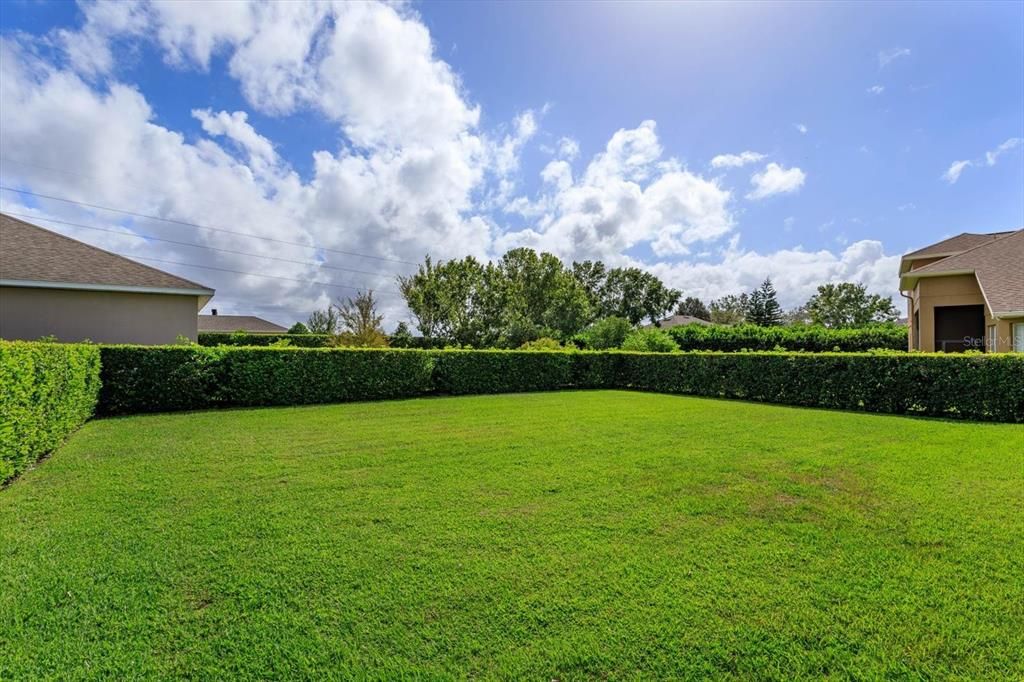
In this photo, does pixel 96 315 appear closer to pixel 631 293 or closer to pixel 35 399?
pixel 35 399

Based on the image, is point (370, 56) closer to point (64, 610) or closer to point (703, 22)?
point (703, 22)

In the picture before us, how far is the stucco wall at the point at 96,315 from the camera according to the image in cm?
1035

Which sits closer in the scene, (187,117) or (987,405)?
(987,405)

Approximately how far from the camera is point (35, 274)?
10406 mm

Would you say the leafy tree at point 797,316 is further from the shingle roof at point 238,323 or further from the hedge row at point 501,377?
the shingle roof at point 238,323

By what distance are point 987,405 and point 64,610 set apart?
12482mm

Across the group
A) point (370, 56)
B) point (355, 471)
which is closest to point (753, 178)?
point (370, 56)

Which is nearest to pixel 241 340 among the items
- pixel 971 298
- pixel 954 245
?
pixel 971 298

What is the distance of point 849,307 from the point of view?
43031 millimetres

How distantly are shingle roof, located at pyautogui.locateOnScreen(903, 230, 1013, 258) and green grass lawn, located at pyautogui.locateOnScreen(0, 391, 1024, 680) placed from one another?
68.8ft

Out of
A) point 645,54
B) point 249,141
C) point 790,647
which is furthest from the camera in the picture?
point 249,141

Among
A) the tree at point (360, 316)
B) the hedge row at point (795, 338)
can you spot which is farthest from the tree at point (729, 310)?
the tree at point (360, 316)

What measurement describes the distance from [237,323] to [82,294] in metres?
34.5

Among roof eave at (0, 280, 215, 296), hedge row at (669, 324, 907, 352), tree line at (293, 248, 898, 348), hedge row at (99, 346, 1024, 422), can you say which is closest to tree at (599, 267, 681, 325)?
tree line at (293, 248, 898, 348)
